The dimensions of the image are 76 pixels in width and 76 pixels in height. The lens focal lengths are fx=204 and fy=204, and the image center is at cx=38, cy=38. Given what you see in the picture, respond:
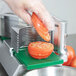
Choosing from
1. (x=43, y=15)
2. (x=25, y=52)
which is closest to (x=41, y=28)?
(x=43, y=15)

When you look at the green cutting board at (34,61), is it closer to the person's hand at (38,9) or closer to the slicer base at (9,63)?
the slicer base at (9,63)

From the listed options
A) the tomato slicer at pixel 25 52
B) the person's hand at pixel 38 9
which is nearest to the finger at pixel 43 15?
the person's hand at pixel 38 9

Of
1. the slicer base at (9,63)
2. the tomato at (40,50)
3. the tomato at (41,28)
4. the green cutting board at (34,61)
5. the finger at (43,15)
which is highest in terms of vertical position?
the finger at (43,15)

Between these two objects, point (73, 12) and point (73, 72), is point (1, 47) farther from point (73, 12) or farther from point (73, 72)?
point (73, 12)

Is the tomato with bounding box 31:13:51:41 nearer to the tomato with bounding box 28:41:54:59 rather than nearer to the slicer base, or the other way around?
the tomato with bounding box 28:41:54:59

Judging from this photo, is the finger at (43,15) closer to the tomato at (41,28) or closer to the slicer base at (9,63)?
the tomato at (41,28)

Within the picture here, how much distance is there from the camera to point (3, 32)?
1089mm

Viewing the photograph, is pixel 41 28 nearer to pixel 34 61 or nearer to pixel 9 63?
pixel 34 61

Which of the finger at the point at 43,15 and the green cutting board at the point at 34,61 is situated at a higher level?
the finger at the point at 43,15

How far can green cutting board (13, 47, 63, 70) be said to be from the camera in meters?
0.72

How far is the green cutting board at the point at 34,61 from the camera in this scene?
72 cm

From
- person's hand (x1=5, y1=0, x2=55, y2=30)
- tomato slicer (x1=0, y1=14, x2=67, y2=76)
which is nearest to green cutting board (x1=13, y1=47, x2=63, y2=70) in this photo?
tomato slicer (x1=0, y1=14, x2=67, y2=76)

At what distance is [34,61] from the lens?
2.44ft

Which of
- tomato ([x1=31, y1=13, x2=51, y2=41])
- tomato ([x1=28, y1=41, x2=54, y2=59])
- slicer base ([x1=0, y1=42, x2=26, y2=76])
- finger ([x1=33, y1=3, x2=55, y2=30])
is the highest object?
finger ([x1=33, y1=3, x2=55, y2=30])
